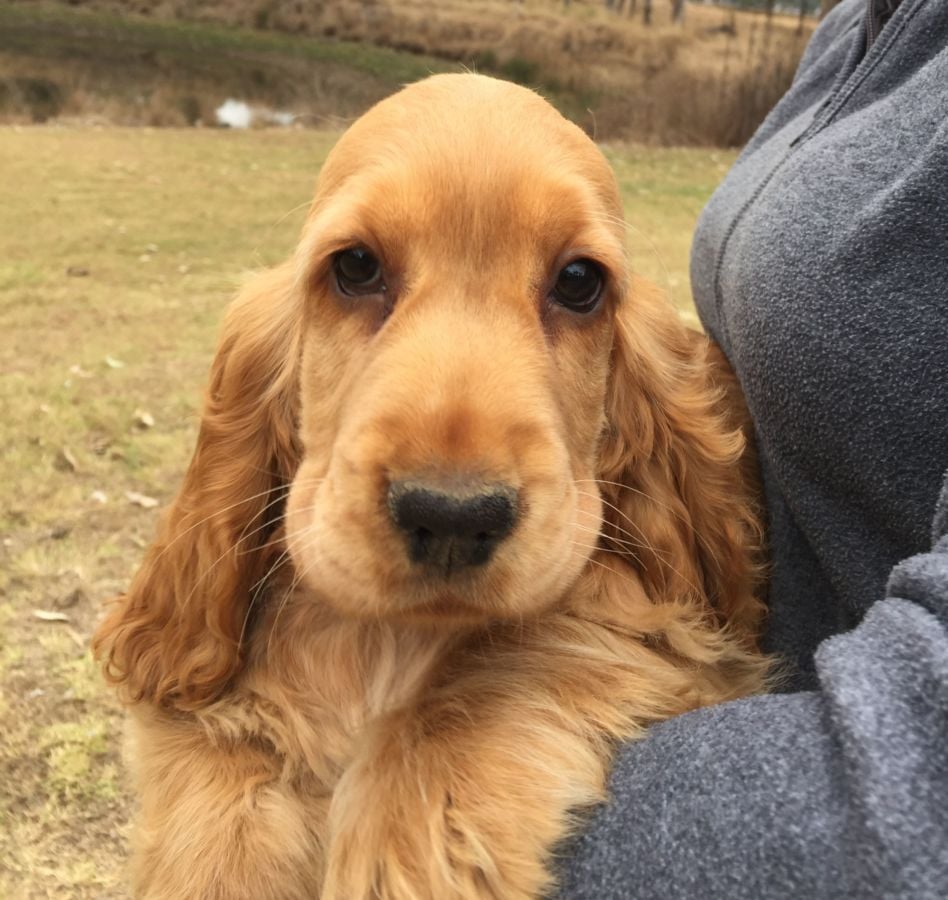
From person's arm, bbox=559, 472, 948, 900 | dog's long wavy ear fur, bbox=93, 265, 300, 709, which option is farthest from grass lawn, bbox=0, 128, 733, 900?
person's arm, bbox=559, 472, 948, 900

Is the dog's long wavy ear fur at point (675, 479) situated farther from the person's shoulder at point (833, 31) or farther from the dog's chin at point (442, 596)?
the person's shoulder at point (833, 31)

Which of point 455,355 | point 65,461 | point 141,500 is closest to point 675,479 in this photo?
point 455,355

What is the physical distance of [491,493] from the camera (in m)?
1.00

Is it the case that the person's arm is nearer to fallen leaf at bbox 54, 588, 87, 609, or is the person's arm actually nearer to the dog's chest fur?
the dog's chest fur

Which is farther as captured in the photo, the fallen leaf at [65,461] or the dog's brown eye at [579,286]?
the fallen leaf at [65,461]

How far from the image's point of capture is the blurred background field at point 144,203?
2.22 metres

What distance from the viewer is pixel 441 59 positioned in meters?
16.2

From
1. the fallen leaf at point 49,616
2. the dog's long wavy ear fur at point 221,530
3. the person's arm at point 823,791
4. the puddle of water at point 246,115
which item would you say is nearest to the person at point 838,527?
the person's arm at point 823,791

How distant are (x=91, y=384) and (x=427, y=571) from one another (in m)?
3.47

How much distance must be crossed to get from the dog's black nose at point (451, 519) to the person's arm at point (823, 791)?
0.29 meters

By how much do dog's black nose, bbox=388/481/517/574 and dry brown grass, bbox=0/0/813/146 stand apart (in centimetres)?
999

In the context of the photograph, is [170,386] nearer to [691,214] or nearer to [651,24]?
[691,214]

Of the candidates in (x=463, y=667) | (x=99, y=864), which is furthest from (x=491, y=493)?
(x=99, y=864)

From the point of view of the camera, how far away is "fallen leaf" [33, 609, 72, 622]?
2537mm
